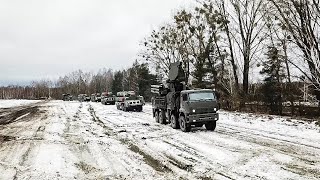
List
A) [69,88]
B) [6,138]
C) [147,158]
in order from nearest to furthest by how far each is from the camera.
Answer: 1. [147,158]
2. [6,138]
3. [69,88]

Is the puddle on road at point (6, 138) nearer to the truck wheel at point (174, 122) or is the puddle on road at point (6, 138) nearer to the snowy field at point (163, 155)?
the snowy field at point (163, 155)

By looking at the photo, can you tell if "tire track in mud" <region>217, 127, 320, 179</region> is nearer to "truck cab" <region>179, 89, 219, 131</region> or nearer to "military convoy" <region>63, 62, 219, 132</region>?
"truck cab" <region>179, 89, 219, 131</region>

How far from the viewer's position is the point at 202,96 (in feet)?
61.1

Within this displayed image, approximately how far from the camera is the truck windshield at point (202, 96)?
18438 mm

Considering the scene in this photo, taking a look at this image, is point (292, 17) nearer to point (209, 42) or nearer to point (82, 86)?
point (209, 42)

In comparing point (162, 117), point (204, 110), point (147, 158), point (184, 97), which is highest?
point (184, 97)

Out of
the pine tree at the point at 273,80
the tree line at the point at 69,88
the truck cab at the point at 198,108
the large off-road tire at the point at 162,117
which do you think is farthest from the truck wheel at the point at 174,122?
the tree line at the point at 69,88

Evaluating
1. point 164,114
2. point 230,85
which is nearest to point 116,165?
point 164,114

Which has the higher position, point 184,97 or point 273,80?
point 273,80

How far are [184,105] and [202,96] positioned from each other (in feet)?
3.31

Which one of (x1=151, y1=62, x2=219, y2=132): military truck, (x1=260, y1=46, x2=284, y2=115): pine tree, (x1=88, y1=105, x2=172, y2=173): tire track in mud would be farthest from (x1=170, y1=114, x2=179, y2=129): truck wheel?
(x1=260, y1=46, x2=284, y2=115): pine tree

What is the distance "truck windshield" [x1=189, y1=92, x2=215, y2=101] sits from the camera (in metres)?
18.4

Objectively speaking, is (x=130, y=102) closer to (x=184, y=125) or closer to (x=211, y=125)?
(x=211, y=125)

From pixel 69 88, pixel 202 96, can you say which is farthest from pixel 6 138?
pixel 69 88
